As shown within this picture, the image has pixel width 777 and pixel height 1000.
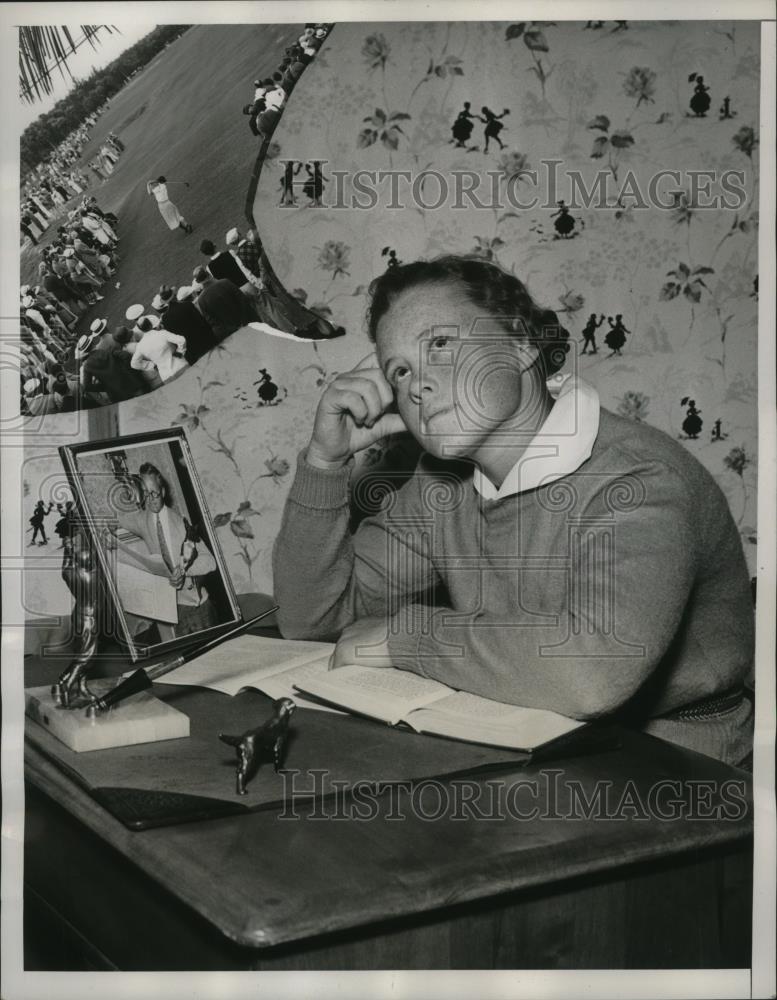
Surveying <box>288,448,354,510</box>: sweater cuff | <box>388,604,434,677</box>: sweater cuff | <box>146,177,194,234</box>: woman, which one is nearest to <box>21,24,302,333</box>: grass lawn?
<box>146,177,194,234</box>: woman

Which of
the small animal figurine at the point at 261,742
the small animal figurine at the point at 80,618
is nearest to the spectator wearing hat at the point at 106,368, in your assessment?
the small animal figurine at the point at 80,618

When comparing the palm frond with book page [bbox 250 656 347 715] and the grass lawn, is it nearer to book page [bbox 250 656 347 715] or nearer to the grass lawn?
the grass lawn

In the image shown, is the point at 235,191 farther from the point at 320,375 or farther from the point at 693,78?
the point at 693,78

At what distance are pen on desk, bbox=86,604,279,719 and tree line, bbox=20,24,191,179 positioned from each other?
2.66 feet

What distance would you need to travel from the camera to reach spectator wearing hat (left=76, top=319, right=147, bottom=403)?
1.90 metres

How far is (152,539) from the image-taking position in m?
1.83

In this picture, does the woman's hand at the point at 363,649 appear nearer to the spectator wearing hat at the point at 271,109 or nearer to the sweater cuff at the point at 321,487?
the sweater cuff at the point at 321,487

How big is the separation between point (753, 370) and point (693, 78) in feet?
1.56

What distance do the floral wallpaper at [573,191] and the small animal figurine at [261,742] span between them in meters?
0.61

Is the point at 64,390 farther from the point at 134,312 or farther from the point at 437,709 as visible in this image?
the point at 437,709

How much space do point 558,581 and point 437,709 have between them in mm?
293

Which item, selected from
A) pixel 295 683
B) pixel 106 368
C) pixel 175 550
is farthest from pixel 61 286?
pixel 295 683

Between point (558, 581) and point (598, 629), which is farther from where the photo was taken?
point (558, 581)

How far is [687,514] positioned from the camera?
1.73 m
